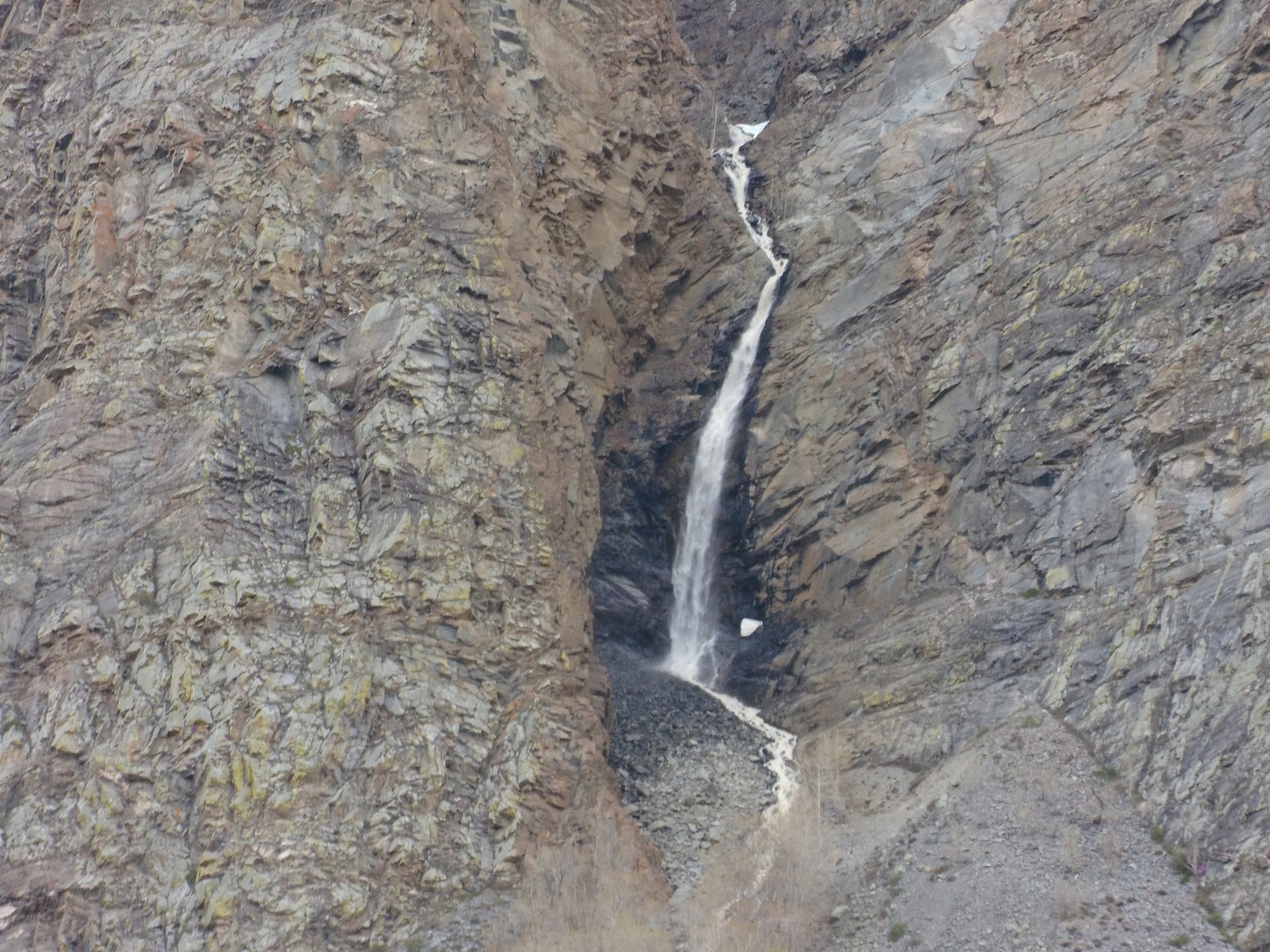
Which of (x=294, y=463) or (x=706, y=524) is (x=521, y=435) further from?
(x=706, y=524)

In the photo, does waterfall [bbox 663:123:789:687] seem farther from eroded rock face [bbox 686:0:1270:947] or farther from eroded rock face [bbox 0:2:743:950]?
eroded rock face [bbox 0:2:743:950]

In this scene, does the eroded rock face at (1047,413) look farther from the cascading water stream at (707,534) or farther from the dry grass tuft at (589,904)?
the dry grass tuft at (589,904)

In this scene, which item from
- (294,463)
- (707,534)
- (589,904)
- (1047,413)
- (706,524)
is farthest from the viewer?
(706,524)

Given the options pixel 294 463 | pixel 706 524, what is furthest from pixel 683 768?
pixel 294 463

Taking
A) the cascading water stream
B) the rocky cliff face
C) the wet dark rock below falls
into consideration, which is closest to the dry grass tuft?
the rocky cliff face

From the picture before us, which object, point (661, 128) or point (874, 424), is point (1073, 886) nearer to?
point (874, 424)

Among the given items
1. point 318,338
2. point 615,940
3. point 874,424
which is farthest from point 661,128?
point 615,940
